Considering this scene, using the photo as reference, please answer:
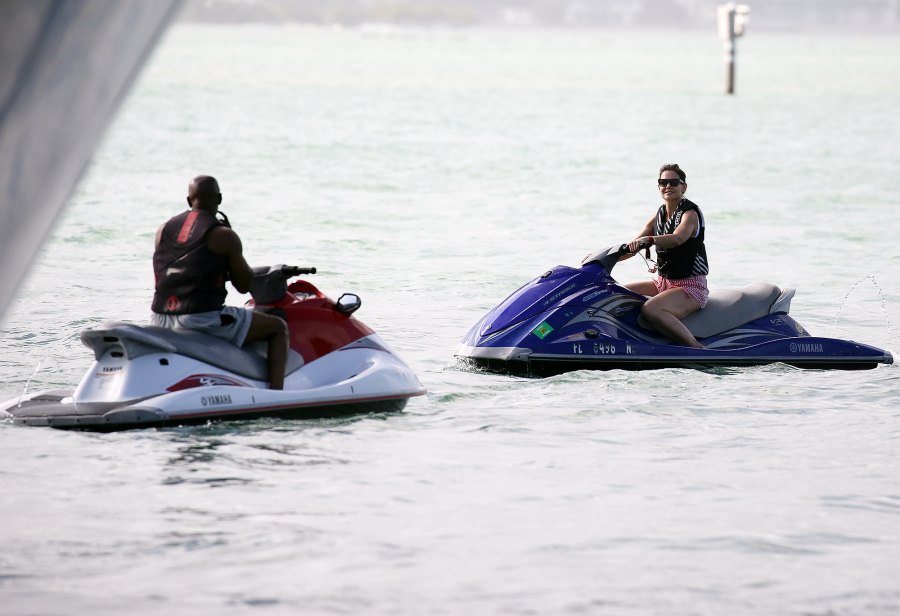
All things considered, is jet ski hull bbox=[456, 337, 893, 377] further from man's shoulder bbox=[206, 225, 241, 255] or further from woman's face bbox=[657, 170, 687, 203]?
man's shoulder bbox=[206, 225, 241, 255]

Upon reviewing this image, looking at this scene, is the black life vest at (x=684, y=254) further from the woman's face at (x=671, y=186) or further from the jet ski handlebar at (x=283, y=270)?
the jet ski handlebar at (x=283, y=270)

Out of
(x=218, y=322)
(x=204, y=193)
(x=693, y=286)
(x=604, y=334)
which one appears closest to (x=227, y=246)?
(x=204, y=193)

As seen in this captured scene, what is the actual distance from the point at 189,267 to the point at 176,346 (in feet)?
1.23

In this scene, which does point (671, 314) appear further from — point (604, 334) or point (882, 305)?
point (882, 305)

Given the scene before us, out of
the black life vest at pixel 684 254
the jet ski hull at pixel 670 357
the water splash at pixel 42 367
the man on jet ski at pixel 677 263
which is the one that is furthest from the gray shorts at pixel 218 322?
the black life vest at pixel 684 254

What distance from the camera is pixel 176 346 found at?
7.30 metres

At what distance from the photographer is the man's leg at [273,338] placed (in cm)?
754

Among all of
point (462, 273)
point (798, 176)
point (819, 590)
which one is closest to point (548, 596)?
point (819, 590)

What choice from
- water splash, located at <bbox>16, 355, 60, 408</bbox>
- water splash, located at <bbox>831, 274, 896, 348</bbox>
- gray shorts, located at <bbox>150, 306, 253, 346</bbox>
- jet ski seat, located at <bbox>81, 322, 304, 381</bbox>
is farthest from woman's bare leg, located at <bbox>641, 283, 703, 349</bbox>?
water splash, located at <bbox>16, 355, 60, 408</bbox>

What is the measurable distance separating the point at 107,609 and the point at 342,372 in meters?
2.95

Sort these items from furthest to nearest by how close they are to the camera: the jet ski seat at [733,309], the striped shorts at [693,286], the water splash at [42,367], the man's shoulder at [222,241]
Result: 1. the jet ski seat at [733,309]
2. the striped shorts at [693,286]
3. the water splash at [42,367]
4. the man's shoulder at [222,241]

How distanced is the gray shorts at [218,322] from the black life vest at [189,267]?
0.03m

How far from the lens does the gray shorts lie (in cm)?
740

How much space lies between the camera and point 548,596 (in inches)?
213
